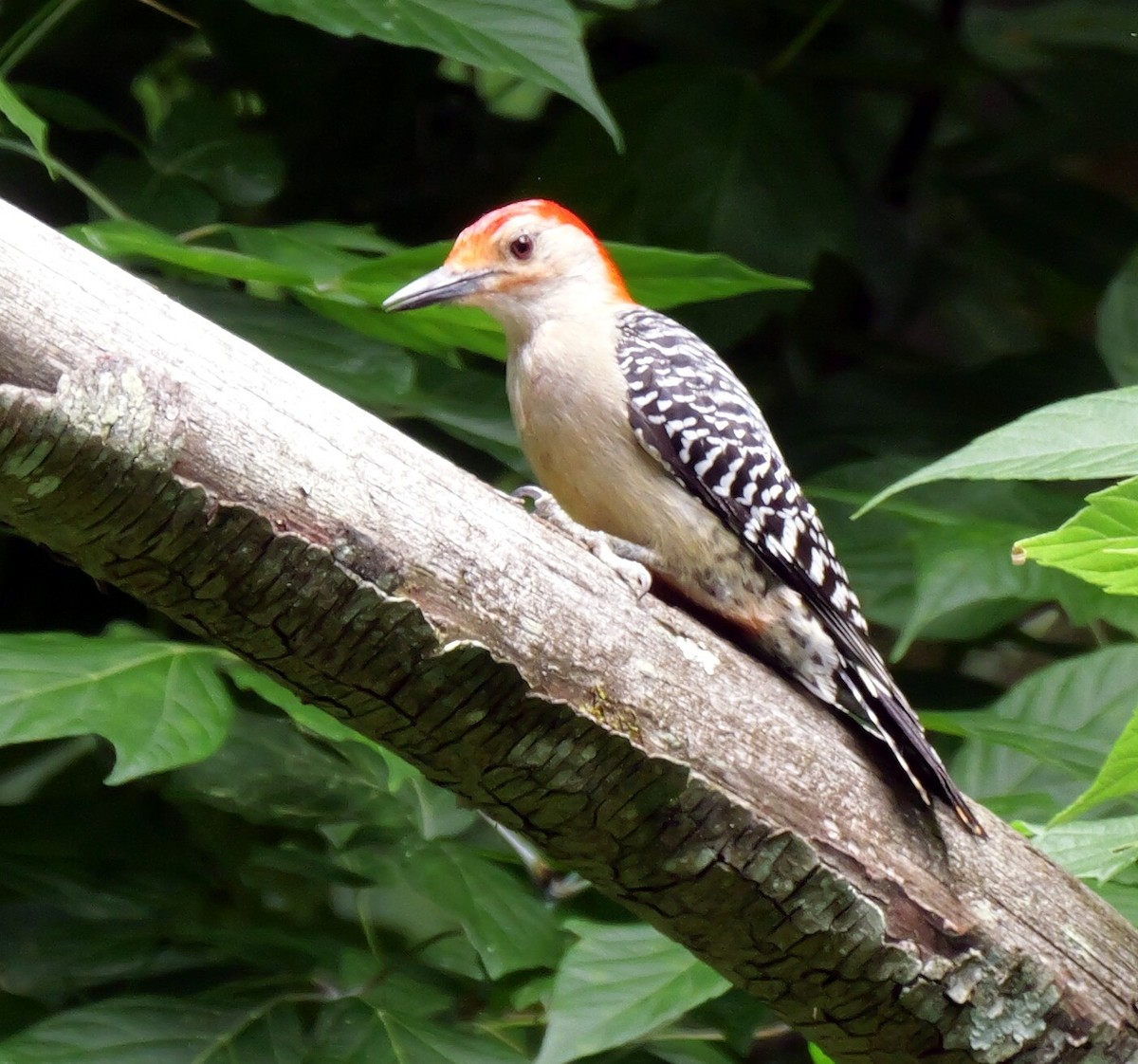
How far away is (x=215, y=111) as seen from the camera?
3.38m

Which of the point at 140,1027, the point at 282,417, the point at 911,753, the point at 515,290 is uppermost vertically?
the point at 515,290

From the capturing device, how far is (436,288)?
3.01 m

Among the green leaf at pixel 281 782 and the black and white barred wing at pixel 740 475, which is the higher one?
the black and white barred wing at pixel 740 475

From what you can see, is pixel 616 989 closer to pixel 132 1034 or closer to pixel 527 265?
pixel 132 1034

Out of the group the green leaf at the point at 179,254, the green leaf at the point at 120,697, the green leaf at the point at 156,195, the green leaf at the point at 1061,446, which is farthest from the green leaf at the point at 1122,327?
the green leaf at the point at 120,697

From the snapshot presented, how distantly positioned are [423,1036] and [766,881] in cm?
72

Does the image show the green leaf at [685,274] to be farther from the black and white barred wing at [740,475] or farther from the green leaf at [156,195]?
the green leaf at [156,195]

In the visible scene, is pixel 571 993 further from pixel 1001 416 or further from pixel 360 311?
pixel 1001 416

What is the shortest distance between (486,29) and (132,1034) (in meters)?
2.02

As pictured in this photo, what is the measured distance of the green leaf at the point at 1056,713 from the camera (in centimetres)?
297

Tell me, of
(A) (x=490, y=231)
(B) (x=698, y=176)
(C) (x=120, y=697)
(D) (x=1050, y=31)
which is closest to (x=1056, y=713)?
(A) (x=490, y=231)

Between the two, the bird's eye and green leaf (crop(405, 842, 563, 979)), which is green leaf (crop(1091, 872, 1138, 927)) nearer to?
green leaf (crop(405, 842, 563, 979))

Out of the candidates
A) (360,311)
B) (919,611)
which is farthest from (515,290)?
(919,611)

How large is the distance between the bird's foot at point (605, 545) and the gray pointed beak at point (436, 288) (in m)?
0.49
